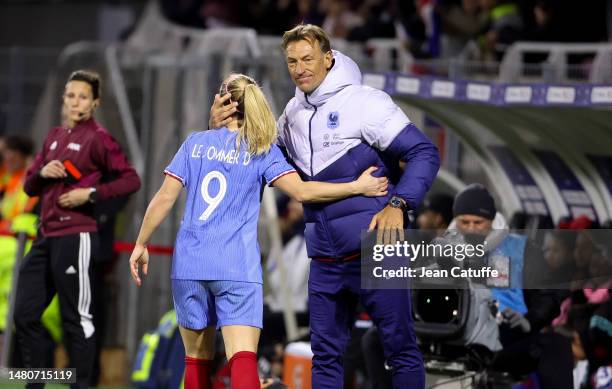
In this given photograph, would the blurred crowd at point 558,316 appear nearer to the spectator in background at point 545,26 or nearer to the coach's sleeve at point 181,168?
the coach's sleeve at point 181,168

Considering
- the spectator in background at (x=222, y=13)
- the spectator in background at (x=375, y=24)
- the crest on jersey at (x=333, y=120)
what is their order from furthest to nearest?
the spectator in background at (x=222, y=13) → the spectator in background at (x=375, y=24) → the crest on jersey at (x=333, y=120)

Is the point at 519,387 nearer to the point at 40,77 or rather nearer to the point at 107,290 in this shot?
A: the point at 107,290

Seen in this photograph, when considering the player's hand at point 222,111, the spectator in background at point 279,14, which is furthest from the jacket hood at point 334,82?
the spectator in background at point 279,14

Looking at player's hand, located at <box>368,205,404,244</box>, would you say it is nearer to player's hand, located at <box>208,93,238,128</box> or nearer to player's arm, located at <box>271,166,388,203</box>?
player's arm, located at <box>271,166,388,203</box>

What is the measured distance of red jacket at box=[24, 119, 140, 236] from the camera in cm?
860

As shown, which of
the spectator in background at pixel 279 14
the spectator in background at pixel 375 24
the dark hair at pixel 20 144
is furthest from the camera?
the spectator in background at pixel 279 14

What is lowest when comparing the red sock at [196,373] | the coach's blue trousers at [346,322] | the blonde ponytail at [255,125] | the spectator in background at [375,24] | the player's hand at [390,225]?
the red sock at [196,373]

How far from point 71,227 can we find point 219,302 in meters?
1.77

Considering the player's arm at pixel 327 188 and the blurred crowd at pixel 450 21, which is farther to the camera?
the blurred crowd at pixel 450 21

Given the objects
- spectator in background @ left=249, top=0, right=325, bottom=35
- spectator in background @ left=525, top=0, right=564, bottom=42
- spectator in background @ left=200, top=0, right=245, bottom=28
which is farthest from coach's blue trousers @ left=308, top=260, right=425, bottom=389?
spectator in background @ left=200, top=0, right=245, bottom=28

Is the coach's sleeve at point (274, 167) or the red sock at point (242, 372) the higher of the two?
the coach's sleeve at point (274, 167)

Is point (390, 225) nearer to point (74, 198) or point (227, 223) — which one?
point (227, 223)

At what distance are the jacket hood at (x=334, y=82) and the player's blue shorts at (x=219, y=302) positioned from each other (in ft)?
3.32

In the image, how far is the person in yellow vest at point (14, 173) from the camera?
12000 millimetres
